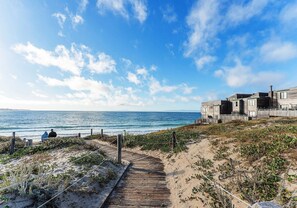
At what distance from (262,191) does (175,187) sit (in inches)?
136

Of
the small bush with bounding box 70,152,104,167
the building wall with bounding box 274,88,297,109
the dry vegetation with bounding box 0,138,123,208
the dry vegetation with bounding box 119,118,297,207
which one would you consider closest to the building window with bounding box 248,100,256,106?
the building wall with bounding box 274,88,297,109

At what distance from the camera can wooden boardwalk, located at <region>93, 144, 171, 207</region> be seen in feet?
20.6

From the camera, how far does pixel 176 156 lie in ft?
37.0

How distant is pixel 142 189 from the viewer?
7.31m

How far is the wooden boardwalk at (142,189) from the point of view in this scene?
247 inches

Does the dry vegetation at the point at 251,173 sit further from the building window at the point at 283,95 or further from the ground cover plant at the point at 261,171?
the building window at the point at 283,95

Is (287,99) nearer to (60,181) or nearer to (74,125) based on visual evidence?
(60,181)

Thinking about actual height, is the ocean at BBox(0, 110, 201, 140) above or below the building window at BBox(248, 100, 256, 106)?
below

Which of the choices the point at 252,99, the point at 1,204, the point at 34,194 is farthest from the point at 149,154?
the point at 252,99

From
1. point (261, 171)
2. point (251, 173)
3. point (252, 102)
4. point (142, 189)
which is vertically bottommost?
point (142, 189)

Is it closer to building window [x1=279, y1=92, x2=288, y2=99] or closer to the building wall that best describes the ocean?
the building wall

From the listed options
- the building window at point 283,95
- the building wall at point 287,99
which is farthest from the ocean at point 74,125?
the building window at point 283,95

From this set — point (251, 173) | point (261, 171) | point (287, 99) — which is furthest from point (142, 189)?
point (287, 99)

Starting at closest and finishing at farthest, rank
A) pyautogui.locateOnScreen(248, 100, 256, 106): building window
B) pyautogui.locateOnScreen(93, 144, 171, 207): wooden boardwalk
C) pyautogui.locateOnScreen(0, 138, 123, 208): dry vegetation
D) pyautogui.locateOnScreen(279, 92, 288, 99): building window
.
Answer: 1. pyautogui.locateOnScreen(0, 138, 123, 208): dry vegetation
2. pyautogui.locateOnScreen(93, 144, 171, 207): wooden boardwalk
3. pyautogui.locateOnScreen(279, 92, 288, 99): building window
4. pyautogui.locateOnScreen(248, 100, 256, 106): building window
